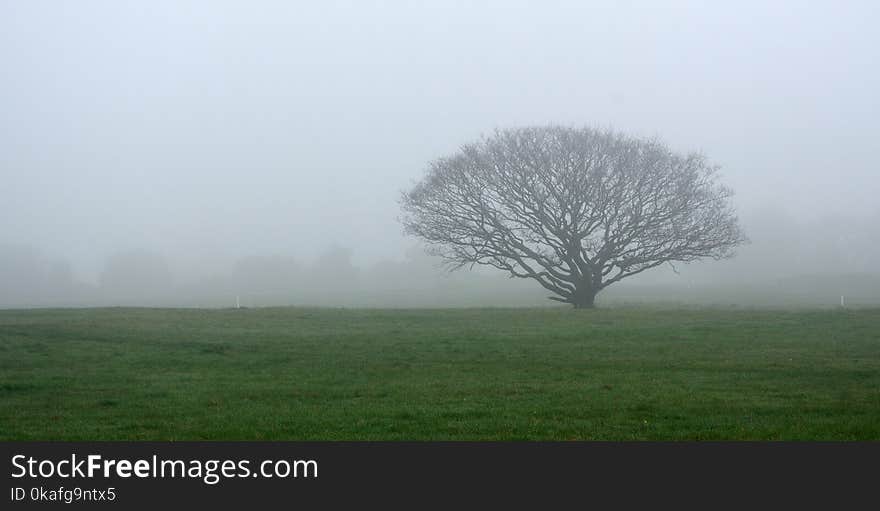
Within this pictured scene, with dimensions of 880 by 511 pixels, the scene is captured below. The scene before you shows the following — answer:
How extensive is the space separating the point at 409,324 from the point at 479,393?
19.1 meters

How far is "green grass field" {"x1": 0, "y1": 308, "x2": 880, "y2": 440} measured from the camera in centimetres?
1273

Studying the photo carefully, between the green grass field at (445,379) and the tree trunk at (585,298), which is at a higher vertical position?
the tree trunk at (585,298)

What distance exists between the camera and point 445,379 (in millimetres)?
18703

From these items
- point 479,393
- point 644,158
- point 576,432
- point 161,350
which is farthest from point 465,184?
point 576,432

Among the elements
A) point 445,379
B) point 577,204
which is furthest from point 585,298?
point 445,379

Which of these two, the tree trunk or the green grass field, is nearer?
the green grass field

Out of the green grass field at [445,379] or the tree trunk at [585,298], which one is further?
the tree trunk at [585,298]

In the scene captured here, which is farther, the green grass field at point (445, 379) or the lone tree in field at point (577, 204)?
the lone tree in field at point (577, 204)

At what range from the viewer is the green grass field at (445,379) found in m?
12.7

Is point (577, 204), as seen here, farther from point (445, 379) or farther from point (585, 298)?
point (445, 379)

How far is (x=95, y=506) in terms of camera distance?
9.80m

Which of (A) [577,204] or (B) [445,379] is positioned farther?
(A) [577,204]

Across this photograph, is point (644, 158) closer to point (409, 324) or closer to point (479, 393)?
point (409, 324)

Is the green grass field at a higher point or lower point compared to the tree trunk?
→ lower
